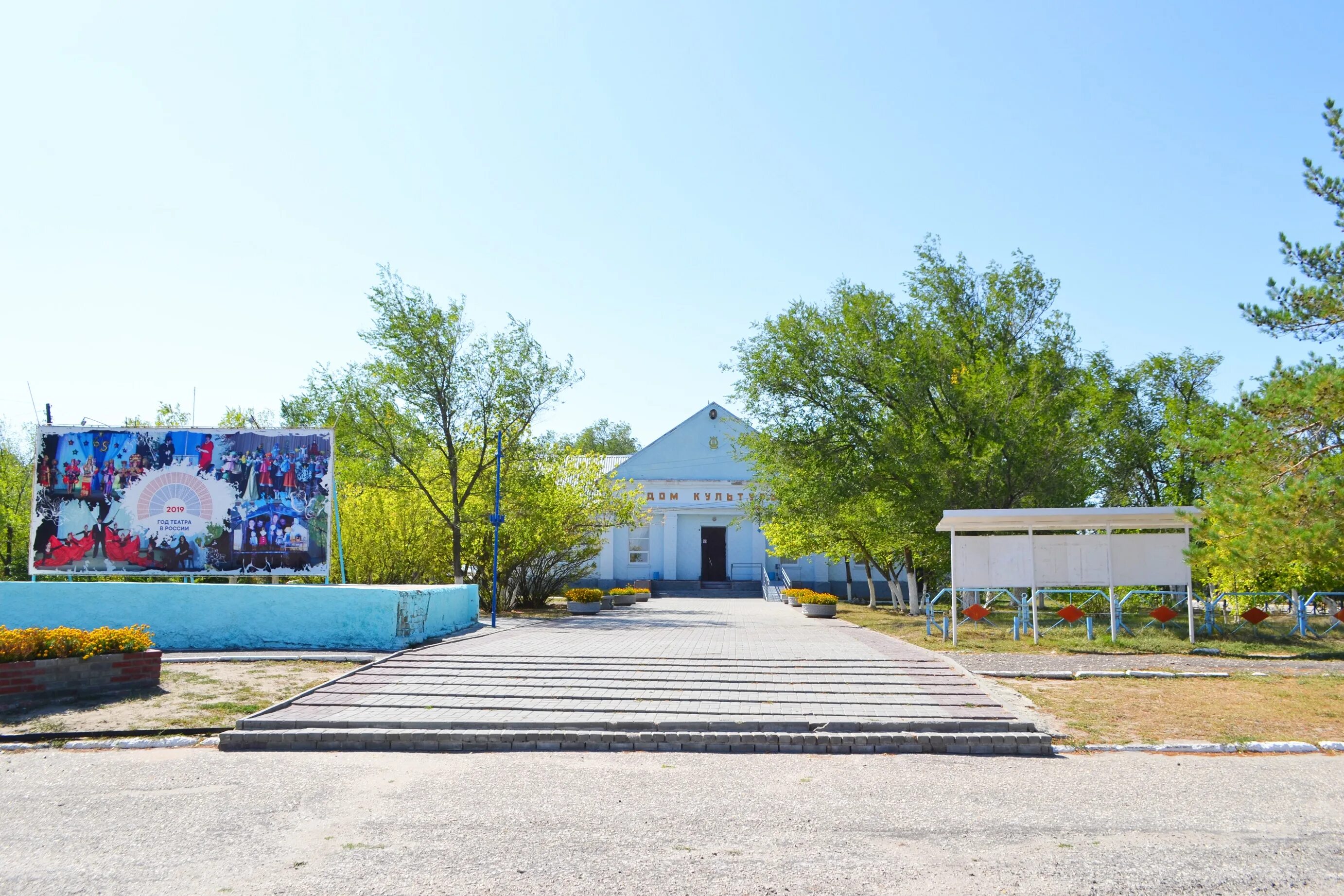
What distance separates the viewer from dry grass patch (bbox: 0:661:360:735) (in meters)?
8.86

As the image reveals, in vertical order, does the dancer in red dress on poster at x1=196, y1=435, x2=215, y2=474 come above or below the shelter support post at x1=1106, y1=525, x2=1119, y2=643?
above

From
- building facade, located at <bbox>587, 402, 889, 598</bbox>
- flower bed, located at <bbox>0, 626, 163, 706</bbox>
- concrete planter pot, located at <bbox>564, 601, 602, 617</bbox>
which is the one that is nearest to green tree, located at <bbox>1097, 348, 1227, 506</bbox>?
building facade, located at <bbox>587, 402, 889, 598</bbox>

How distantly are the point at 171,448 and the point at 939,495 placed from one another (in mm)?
16837

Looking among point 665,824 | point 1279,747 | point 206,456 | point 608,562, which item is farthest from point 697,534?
point 665,824

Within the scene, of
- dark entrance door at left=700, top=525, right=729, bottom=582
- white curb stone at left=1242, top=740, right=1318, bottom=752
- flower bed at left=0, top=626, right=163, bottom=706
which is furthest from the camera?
dark entrance door at left=700, top=525, right=729, bottom=582

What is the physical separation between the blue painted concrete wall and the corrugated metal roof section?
1009 cm

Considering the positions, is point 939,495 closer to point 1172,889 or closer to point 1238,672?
point 1238,672

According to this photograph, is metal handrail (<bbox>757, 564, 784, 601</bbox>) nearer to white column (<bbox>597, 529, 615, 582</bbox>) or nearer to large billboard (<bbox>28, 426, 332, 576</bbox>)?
white column (<bbox>597, 529, 615, 582</bbox>)

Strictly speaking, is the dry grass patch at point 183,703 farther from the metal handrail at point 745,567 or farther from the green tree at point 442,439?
the metal handrail at point 745,567

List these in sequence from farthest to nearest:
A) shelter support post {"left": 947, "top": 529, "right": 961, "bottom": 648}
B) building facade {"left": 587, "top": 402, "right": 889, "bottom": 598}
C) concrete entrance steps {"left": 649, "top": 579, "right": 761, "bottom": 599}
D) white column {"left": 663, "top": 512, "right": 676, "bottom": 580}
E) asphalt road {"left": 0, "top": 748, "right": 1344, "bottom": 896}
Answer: white column {"left": 663, "top": 512, "right": 676, "bottom": 580} → building facade {"left": 587, "top": 402, "right": 889, "bottom": 598} → concrete entrance steps {"left": 649, "top": 579, "right": 761, "bottom": 599} → shelter support post {"left": 947, "top": 529, "right": 961, "bottom": 648} → asphalt road {"left": 0, "top": 748, "right": 1344, "bottom": 896}

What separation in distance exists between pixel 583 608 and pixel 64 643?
54.5 feet

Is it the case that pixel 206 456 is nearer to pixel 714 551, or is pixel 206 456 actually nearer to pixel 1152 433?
pixel 714 551

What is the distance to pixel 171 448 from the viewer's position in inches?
691

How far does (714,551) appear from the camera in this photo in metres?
40.1
